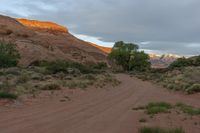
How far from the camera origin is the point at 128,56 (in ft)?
279

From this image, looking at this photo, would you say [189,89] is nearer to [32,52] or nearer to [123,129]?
[123,129]

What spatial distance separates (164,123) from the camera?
11.2m

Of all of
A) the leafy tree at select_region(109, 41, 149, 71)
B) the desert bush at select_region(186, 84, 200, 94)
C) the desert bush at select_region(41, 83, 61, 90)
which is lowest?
the desert bush at select_region(41, 83, 61, 90)

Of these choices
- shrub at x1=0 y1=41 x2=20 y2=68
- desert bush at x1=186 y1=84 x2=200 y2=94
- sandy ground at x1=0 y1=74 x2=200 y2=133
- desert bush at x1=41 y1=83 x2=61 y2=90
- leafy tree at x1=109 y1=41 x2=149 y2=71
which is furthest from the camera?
leafy tree at x1=109 y1=41 x2=149 y2=71

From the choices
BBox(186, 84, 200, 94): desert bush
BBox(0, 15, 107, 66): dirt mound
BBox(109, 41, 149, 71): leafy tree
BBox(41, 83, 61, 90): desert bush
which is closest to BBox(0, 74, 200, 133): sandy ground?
BBox(41, 83, 61, 90): desert bush

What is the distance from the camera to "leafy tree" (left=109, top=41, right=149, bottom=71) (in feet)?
278

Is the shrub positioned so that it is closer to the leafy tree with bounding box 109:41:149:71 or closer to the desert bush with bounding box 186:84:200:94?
the desert bush with bounding box 186:84:200:94

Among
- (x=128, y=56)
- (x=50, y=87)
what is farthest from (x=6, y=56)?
(x=128, y=56)

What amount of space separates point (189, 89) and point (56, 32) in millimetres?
140519

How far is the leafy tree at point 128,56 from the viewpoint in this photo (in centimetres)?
8462

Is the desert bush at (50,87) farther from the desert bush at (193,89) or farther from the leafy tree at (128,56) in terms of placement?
the leafy tree at (128,56)

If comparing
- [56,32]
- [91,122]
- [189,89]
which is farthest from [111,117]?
[56,32]

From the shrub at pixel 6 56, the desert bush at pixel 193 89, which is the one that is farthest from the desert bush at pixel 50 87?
the shrub at pixel 6 56

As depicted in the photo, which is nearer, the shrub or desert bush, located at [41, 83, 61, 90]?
desert bush, located at [41, 83, 61, 90]
